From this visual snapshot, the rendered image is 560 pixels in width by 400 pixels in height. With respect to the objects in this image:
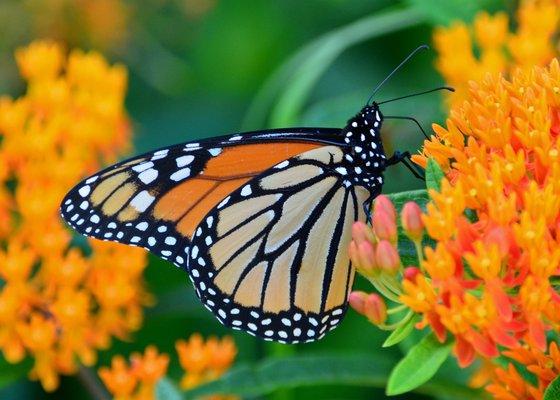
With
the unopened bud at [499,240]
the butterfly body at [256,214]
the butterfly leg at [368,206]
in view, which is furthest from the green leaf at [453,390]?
the unopened bud at [499,240]

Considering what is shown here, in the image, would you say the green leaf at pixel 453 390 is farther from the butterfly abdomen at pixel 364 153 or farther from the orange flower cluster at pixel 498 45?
the orange flower cluster at pixel 498 45

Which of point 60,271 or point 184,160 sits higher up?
point 184,160

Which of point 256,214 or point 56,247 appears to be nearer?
point 256,214

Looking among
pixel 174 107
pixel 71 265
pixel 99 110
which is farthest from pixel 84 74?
pixel 174 107

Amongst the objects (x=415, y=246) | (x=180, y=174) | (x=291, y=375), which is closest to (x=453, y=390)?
(x=291, y=375)

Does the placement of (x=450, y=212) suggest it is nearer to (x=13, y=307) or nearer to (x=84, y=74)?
(x=13, y=307)

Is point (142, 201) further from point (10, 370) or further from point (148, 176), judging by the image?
point (10, 370)
